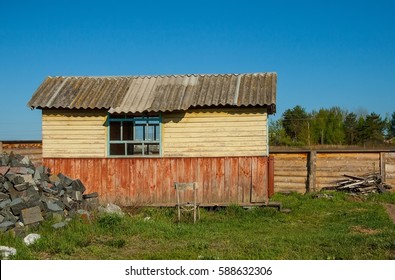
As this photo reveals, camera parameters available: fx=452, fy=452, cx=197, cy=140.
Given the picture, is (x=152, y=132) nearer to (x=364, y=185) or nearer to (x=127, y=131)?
(x=127, y=131)

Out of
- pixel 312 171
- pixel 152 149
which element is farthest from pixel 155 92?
pixel 312 171

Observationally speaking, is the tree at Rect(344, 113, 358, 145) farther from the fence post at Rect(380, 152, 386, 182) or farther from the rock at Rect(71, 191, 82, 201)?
the rock at Rect(71, 191, 82, 201)

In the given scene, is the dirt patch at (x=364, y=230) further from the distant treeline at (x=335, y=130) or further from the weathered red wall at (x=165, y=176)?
the distant treeline at (x=335, y=130)

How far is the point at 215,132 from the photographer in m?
14.5

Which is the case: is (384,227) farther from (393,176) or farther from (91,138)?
(91,138)

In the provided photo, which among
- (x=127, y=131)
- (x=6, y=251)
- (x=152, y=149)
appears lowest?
(x=6, y=251)

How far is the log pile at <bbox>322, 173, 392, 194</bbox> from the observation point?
1747 cm

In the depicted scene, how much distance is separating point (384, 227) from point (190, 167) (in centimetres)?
602

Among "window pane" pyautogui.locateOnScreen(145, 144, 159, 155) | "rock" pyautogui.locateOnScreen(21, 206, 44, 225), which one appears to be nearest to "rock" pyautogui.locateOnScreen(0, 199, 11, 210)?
"rock" pyautogui.locateOnScreen(21, 206, 44, 225)

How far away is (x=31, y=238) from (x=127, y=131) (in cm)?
708

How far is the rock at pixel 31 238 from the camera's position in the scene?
9.56 m

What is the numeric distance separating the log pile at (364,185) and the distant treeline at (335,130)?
112 feet

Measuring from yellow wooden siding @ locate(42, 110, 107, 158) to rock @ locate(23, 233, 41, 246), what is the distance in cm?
526

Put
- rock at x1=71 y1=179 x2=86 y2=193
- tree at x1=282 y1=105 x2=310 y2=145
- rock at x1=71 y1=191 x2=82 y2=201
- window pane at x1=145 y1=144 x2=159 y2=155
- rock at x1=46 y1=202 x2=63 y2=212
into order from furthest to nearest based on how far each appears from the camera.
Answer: tree at x1=282 y1=105 x2=310 y2=145
window pane at x1=145 y1=144 x2=159 y2=155
rock at x1=71 y1=179 x2=86 y2=193
rock at x1=71 y1=191 x2=82 y2=201
rock at x1=46 y1=202 x2=63 y2=212
